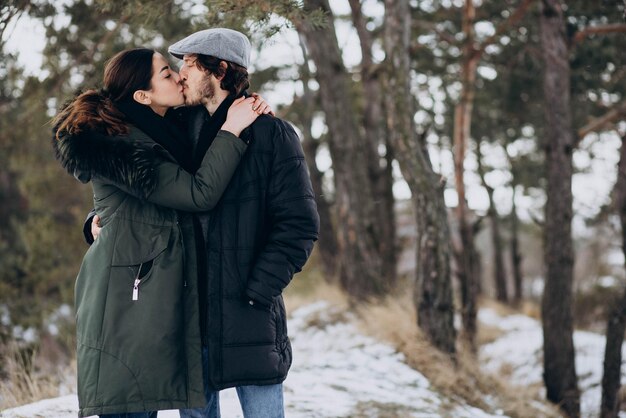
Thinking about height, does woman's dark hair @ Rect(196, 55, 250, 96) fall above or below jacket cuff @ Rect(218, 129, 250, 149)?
above

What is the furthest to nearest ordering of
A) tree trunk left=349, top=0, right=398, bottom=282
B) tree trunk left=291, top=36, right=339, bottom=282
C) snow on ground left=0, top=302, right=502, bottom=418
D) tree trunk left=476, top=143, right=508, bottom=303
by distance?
tree trunk left=476, top=143, right=508, bottom=303, tree trunk left=291, top=36, right=339, bottom=282, tree trunk left=349, top=0, right=398, bottom=282, snow on ground left=0, top=302, right=502, bottom=418

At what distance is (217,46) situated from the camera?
9.30ft

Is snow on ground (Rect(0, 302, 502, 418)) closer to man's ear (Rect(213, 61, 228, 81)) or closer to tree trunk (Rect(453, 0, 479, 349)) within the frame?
tree trunk (Rect(453, 0, 479, 349))

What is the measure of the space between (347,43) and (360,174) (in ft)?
11.3

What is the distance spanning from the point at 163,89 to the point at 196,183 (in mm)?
536

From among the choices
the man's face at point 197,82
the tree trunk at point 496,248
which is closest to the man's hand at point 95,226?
the man's face at point 197,82

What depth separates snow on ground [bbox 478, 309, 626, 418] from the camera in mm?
8906

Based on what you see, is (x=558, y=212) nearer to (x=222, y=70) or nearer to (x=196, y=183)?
(x=222, y=70)

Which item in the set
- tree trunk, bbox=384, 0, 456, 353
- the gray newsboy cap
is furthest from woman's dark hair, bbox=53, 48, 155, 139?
tree trunk, bbox=384, 0, 456, 353

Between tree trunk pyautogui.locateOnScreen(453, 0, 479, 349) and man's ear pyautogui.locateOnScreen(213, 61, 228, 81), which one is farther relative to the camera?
tree trunk pyautogui.locateOnScreen(453, 0, 479, 349)

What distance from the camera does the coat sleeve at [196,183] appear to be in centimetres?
261

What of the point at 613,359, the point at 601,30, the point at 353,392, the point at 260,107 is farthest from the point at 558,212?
the point at 260,107

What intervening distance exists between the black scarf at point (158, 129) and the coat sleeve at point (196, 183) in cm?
11

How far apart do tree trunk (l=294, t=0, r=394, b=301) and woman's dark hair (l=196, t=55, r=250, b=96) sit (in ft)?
21.7
